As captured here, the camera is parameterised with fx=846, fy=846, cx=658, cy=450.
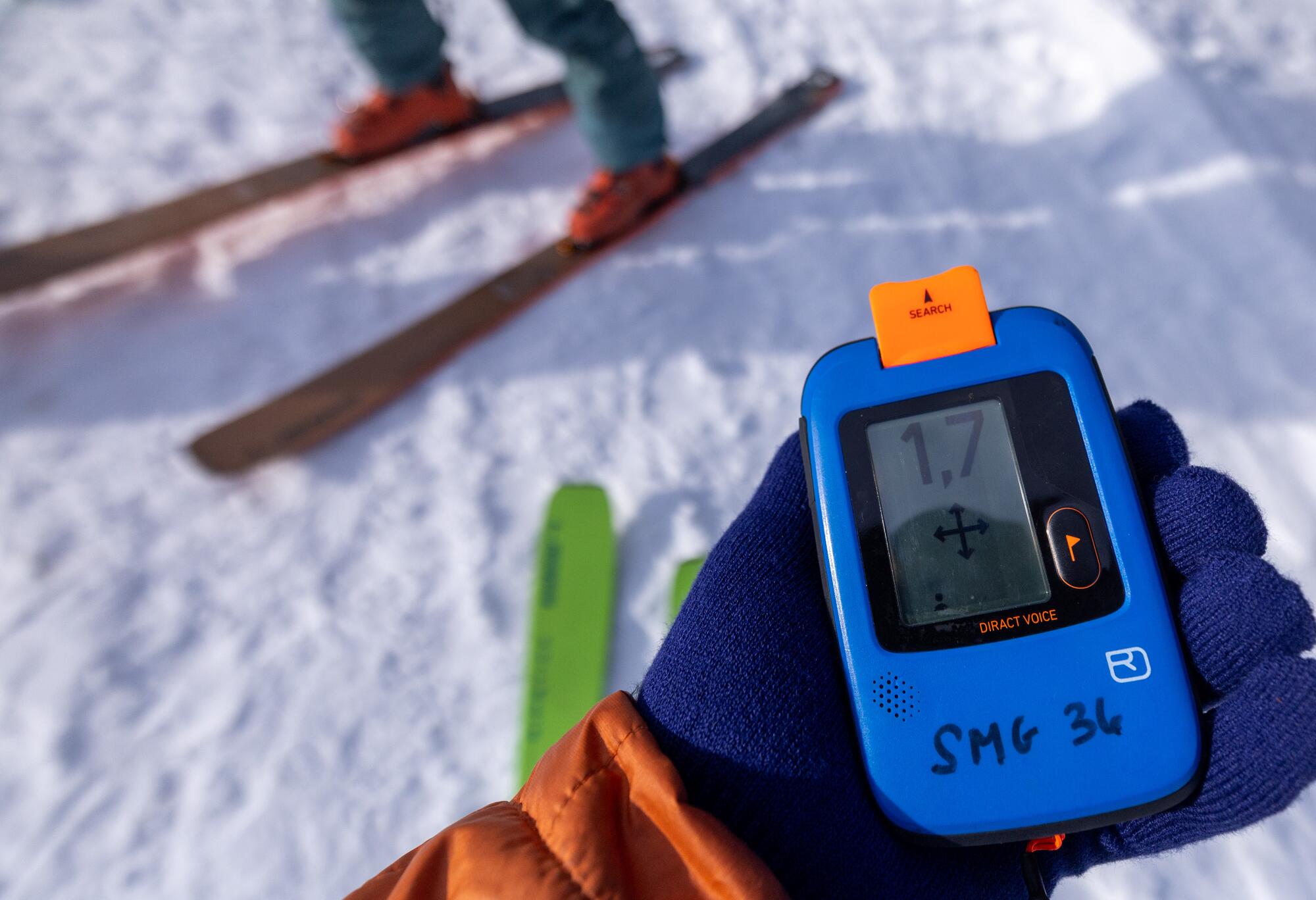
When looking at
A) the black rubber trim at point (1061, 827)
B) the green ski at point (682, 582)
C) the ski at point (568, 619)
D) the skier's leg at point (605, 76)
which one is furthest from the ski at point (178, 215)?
the black rubber trim at point (1061, 827)

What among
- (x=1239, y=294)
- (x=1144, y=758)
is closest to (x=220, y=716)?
(x=1144, y=758)

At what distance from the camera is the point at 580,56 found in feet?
5.78

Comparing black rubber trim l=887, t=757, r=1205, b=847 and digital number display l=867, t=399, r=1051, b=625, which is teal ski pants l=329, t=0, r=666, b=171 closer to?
digital number display l=867, t=399, r=1051, b=625

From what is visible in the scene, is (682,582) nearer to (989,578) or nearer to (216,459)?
(989,578)

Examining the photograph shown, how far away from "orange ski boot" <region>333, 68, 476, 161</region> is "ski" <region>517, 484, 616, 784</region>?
1159 millimetres

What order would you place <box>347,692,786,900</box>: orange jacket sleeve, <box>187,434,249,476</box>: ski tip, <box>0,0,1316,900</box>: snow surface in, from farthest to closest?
<box>187,434,249,476</box>: ski tip < <box>0,0,1316,900</box>: snow surface < <box>347,692,786,900</box>: orange jacket sleeve

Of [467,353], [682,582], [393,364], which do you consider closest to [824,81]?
[467,353]

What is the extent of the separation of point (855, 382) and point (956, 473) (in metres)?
0.14

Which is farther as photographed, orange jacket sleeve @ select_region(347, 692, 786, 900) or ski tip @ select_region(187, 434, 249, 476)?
ski tip @ select_region(187, 434, 249, 476)

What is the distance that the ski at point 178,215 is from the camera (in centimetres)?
187

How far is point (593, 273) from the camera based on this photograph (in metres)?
1.95

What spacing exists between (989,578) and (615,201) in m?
1.38

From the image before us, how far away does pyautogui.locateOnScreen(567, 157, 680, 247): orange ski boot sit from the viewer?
1944 millimetres

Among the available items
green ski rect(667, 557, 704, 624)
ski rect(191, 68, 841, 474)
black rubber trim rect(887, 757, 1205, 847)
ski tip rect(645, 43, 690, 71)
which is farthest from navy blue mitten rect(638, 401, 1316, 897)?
ski tip rect(645, 43, 690, 71)
